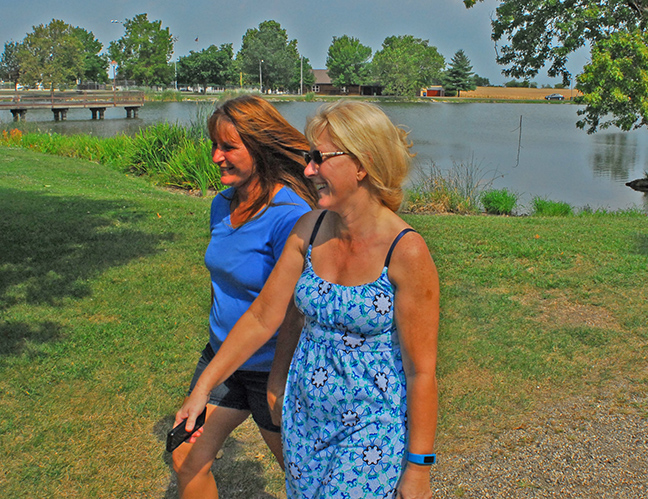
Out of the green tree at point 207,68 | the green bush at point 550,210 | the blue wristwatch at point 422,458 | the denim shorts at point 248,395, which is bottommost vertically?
the green bush at point 550,210

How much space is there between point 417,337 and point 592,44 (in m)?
19.0

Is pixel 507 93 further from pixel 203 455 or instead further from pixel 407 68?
pixel 203 455

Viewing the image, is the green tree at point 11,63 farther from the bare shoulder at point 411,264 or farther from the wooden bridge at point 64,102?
the bare shoulder at point 411,264

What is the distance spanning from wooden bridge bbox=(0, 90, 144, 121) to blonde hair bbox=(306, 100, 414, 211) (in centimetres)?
4344

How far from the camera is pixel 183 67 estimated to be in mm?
119750

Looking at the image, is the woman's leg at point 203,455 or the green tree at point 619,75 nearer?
the woman's leg at point 203,455

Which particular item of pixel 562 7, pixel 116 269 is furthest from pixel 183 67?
pixel 116 269

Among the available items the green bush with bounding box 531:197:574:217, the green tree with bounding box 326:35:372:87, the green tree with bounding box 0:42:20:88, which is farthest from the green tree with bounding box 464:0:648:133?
the green tree with bounding box 326:35:372:87

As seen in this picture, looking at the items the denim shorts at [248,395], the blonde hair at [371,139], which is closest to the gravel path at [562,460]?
the denim shorts at [248,395]

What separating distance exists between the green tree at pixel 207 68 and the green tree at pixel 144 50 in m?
10.7

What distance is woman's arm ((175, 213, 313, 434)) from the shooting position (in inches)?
83.3

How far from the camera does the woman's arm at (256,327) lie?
212 cm

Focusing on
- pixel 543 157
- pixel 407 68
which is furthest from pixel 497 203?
pixel 407 68

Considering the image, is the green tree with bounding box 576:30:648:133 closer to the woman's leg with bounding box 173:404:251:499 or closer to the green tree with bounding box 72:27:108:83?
the woman's leg with bounding box 173:404:251:499
